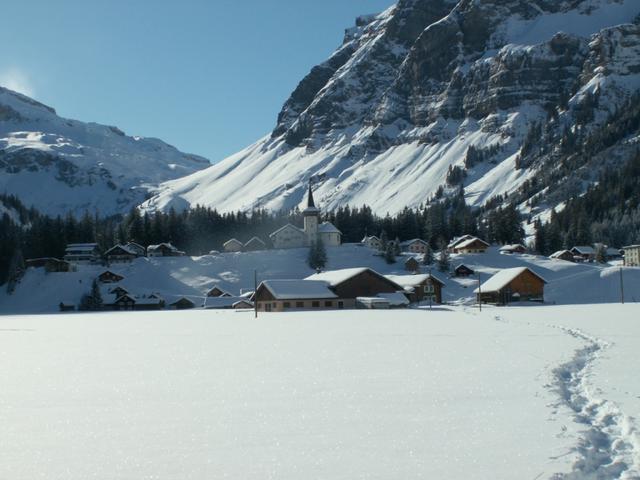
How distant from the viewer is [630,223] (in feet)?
546

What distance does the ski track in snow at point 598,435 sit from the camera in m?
11.5

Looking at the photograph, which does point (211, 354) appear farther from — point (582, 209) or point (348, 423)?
point (582, 209)

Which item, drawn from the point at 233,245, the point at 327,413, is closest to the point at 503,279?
the point at 233,245

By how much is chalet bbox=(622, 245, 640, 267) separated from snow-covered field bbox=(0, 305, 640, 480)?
346 feet

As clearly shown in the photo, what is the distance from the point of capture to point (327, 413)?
53.1 feet

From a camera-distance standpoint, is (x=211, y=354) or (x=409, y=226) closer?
(x=211, y=354)

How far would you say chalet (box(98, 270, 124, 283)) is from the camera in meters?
124

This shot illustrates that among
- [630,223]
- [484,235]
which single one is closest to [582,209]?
[630,223]

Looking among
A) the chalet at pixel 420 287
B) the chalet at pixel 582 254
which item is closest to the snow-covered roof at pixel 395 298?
the chalet at pixel 420 287

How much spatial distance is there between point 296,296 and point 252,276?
45377 millimetres

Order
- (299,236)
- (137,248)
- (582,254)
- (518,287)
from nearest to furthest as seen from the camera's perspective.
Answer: (518,287) → (582,254) → (137,248) → (299,236)

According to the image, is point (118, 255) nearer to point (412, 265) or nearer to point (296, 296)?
point (412, 265)

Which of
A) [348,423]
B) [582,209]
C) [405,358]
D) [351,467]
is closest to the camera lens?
[351,467]

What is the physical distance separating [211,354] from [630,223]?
512 feet
